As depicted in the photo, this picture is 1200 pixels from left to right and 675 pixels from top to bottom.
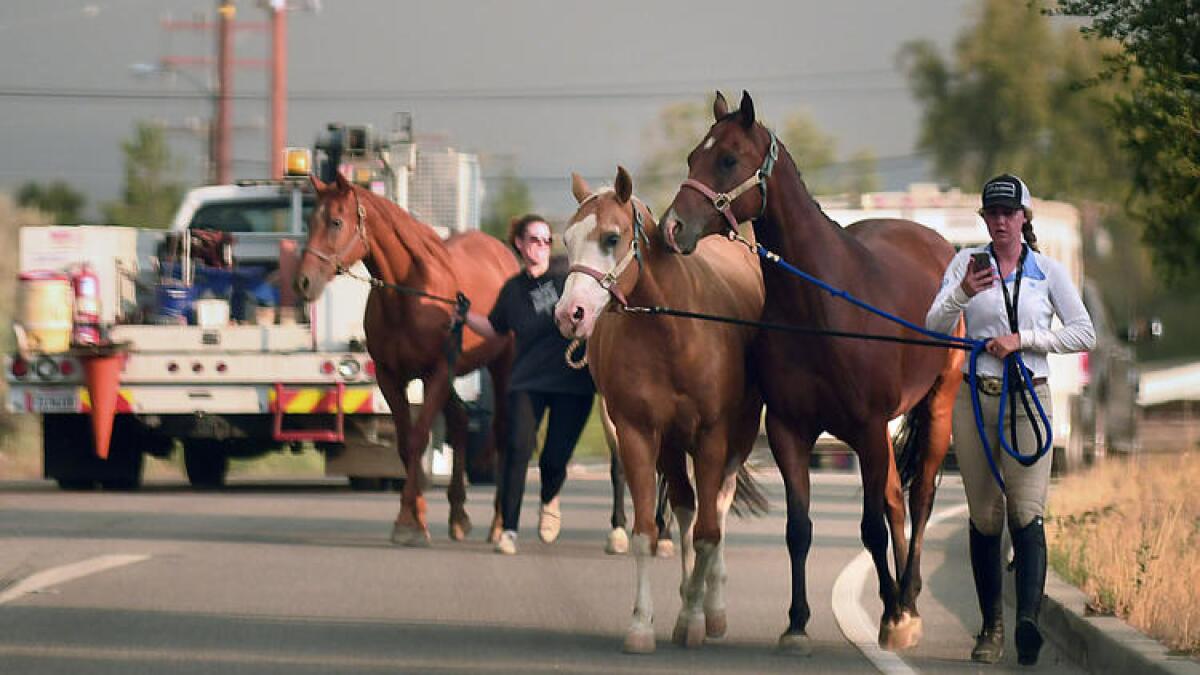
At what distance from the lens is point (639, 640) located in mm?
10648

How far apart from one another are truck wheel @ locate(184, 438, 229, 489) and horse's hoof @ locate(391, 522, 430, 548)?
8.05 meters

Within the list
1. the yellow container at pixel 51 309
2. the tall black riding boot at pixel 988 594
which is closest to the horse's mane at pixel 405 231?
the yellow container at pixel 51 309

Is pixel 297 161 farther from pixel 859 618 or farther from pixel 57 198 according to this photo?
pixel 57 198

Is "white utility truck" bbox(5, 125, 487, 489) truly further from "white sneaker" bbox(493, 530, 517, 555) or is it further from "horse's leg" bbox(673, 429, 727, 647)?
"horse's leg" bbox(673, 429, 727, 647)

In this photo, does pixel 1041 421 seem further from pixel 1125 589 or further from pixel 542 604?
pixel 542 604

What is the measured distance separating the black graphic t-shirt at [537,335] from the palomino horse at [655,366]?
12.9 ft

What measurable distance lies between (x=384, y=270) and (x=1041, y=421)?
7.48m

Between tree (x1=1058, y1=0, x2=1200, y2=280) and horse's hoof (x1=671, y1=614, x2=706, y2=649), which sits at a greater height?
tree (x1=1058, y1=0, x2=1200, y2=280)

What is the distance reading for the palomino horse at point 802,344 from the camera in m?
10.8

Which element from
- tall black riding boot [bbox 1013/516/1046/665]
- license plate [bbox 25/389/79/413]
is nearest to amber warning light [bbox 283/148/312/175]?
license plate [bbox 25/389/79/413]

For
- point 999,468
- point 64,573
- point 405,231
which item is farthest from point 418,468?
point 999,468

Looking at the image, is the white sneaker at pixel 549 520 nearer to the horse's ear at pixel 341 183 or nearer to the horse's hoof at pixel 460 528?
the horse's hoof at pixel 460 528

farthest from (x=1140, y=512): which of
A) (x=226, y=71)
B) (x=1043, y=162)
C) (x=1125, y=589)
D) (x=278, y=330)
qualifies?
(x=1043, y=162)

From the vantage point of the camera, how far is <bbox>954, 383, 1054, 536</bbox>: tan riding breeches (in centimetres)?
1016
